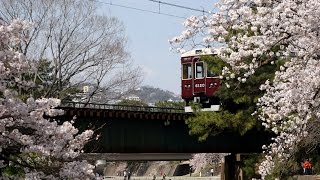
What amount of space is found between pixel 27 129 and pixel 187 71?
25.9m

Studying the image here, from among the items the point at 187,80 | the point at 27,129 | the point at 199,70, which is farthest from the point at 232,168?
the point at 27,129

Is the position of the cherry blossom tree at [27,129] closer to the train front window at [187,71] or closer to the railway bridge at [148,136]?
the railway bridge at [148,136]

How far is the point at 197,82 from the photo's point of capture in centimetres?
3519

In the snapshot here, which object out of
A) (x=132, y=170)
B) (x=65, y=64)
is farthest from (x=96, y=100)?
(x=132, y=170)

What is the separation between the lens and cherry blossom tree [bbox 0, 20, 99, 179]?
9.66 meters

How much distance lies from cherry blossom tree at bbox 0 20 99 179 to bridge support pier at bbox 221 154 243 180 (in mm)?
26719

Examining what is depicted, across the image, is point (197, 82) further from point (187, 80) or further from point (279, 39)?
point (279, 39)

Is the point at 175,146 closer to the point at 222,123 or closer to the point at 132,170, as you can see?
the point at 222,123

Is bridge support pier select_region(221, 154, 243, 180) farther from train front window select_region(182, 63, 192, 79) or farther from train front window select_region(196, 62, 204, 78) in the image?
train front window select_region(182, 63, 192, 79)

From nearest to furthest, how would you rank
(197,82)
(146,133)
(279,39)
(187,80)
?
(279,39) < (146,133) < (197,82) < (187,80)

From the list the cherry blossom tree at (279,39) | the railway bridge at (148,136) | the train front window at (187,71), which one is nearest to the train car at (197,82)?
the train front window at (187,71)

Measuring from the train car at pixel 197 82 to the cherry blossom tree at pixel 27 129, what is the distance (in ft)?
77.1

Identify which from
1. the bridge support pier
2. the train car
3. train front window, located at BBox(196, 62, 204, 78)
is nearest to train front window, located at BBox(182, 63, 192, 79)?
the train car

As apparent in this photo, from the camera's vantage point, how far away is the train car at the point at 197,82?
34.4 metres
